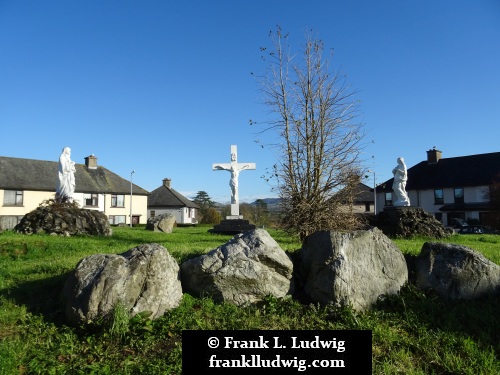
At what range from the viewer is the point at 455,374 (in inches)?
165

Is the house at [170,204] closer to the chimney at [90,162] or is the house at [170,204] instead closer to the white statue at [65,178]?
the chimney at [90,162]

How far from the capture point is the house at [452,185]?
39.2 m

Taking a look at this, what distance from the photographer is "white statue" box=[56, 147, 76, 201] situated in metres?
16.4

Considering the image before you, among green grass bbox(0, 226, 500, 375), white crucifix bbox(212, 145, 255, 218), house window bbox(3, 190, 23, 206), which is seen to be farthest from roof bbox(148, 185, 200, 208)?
green grass bbox(0, 226, 500, 375)

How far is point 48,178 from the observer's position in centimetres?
4112

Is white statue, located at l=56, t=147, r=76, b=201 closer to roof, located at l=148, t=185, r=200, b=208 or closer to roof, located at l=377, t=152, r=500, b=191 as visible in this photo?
roof, located at l=148, t=185, r=200, b=208

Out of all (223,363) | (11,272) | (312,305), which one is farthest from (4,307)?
(312,305)

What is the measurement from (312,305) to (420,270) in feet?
6.87

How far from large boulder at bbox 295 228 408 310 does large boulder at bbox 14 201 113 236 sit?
10952mm

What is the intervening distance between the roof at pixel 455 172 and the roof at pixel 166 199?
87.8ft

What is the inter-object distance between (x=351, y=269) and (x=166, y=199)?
166 ft

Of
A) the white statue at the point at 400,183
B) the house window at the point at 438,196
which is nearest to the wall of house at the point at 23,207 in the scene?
the white statue at the point at 400,183

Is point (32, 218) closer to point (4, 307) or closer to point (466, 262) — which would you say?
point (4, 307)

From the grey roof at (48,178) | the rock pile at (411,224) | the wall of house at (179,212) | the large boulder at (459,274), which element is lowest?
the large boulder at (459,274)
